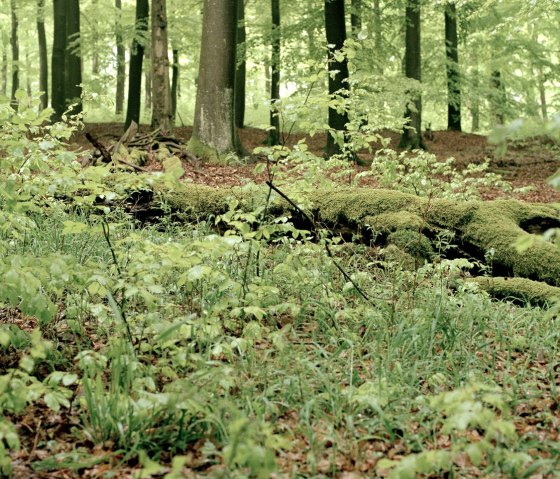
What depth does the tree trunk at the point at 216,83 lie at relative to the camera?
11375 millimetres

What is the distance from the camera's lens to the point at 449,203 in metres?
6.37

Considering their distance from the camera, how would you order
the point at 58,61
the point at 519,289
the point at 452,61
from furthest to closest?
the point at 452,61
the point at 58,61
the point at 519,289

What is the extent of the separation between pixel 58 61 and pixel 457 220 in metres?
14.2

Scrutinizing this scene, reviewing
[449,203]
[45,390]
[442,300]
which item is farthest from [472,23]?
[45,390]

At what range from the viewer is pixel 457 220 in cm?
619

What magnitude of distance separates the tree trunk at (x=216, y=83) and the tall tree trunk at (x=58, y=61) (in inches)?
260

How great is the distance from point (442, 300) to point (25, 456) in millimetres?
2975

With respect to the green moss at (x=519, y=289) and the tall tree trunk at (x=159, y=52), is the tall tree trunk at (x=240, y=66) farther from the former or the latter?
the green moss at (x=519, y=289)

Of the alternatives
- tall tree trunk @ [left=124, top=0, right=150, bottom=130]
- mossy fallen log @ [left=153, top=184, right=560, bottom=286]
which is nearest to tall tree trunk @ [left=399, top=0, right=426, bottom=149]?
tall tree trunk @ [left=124, top=0, right=150, bottom=130]

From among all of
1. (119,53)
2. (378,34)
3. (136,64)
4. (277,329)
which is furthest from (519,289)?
(119,53)

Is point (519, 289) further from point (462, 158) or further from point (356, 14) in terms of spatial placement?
point (356, 14)

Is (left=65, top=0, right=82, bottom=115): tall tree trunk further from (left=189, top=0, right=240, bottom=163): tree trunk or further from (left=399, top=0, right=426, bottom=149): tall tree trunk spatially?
(left=399, top=0, right=426, bottom=149): tall tree trunk

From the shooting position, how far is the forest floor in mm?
10484

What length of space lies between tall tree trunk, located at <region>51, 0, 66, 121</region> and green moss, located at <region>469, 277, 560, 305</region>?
14148 mm
